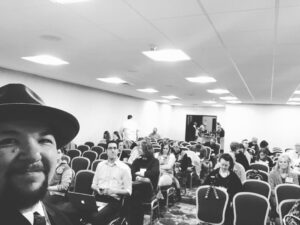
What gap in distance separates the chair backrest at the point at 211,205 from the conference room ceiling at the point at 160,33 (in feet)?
6.78

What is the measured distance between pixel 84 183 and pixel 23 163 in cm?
407

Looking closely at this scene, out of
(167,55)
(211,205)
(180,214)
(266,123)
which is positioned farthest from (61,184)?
(266,123)

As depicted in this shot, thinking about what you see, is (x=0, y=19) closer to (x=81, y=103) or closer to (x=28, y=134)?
(x=28, y=134)

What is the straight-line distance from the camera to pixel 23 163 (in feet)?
1.79

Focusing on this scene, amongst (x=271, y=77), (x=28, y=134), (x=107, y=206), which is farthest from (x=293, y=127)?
(x=28, y=134)

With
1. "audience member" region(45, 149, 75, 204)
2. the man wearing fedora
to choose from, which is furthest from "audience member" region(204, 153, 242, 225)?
the man wearing fedora

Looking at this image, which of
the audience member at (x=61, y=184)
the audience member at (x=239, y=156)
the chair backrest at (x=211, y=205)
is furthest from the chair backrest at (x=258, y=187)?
the audience member at (x=61, y=184)

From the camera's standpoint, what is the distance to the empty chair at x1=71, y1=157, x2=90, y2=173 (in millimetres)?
5621

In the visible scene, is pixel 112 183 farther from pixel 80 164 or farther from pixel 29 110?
pixel 29 110

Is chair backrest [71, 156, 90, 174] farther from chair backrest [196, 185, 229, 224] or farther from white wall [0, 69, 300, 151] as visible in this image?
white wall [0, 69, 300, 151]

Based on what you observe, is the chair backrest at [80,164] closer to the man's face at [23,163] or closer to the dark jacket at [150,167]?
the dark jacket at [150,167]

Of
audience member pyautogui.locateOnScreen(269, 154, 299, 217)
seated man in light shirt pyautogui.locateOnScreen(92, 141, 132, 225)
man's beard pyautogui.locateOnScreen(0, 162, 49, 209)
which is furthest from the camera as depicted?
audience member pyautogui.locateOnScreen(269, 154, 299, 217)

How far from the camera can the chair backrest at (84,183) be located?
4363 millimetres

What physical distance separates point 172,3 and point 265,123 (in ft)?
43.1
